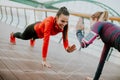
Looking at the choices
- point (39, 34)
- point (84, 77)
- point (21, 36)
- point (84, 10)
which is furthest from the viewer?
point (84, 10)

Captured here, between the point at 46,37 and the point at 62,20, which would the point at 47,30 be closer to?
the point at 46,37

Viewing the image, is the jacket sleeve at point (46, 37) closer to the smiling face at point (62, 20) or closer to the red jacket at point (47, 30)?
the red jacket at point (47, 30)

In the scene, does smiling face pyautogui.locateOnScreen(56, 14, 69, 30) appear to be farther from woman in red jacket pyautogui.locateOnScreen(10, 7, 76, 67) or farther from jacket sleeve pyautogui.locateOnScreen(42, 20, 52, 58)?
jacket sleeve pyautogui.locateOnScreen(42, 20, 52, 58)

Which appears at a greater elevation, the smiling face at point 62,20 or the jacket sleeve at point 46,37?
the smiling face at point 62,20

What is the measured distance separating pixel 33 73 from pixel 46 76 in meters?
0.12

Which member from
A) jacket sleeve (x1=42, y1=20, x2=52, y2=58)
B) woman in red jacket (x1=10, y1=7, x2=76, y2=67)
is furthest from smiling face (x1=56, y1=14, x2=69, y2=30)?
jacket sleeve (x1=42, y1=20, x2=52, y2=58)

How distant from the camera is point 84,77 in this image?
2504 mm

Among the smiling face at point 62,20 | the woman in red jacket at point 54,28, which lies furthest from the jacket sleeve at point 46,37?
the smiling face at point 62,20

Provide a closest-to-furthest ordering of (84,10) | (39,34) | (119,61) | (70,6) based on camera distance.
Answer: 1. (39,34)
2. (119,61)
3. (84,10)
4. (70,6)

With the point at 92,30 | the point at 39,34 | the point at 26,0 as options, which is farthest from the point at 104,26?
the point at 26,0

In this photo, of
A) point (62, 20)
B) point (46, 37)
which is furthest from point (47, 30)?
point (62, 20)

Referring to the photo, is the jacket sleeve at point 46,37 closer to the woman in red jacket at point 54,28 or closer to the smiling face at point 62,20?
the woman in red jacket at point 54,28

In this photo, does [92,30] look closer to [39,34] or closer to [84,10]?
[39,34]

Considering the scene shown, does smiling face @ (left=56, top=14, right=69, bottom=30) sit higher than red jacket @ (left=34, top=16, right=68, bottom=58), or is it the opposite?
smiling face @ (left=56, top=14, right=69, bottom=30)
